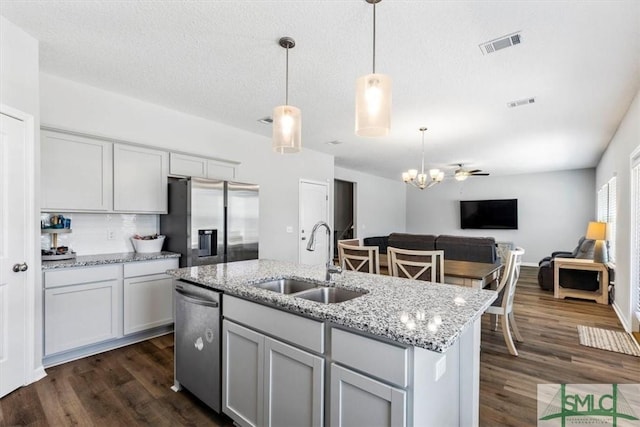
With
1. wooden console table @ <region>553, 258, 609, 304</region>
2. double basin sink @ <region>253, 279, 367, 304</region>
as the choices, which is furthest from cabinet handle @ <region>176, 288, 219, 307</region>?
wooden console table @ <region>553, 258, 609, 304</region>

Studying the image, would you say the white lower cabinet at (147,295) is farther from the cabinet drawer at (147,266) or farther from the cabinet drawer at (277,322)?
the cabinet drawer at (277,322)

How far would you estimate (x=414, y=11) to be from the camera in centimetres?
200

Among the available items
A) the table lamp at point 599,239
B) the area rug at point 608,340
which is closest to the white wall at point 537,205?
the table lamp at point 599,239

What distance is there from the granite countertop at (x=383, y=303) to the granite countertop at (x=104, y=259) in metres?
1.06

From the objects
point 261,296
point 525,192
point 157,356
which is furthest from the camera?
point 525,192

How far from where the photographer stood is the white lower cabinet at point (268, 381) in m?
1.48

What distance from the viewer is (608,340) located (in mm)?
3326

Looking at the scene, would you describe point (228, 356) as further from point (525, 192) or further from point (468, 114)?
point (525, 192)

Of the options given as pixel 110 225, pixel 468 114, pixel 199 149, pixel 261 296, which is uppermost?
pixel 468 114

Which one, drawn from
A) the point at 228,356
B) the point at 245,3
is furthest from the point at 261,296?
the point at 245,3

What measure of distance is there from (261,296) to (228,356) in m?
0.55

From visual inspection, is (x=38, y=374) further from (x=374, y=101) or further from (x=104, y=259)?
(x=374, y=101)

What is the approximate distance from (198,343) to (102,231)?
205 centimetres

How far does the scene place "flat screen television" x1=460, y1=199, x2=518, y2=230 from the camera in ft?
28.5
